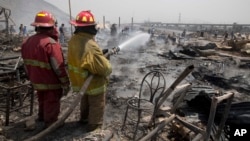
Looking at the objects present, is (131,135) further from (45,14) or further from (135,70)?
(135,70)

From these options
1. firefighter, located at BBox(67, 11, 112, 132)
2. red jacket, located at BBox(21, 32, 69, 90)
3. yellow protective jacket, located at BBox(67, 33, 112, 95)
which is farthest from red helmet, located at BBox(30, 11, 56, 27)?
yellow protective jacket, located at BBox(67, 33, 112, 95)

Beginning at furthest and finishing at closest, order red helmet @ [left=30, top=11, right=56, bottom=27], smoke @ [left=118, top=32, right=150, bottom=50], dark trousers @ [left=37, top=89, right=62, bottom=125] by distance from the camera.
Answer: smoke @ [left=118, top=32, right=150, bottom=50] < dark trousers @ [left=37, top=89, right=62, bottom=125] < red helmet @ [left=30, top=11, right=56, bottom=27]

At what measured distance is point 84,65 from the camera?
3.50m

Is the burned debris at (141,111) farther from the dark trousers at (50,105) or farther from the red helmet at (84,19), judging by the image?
the red helmet at (84,19)

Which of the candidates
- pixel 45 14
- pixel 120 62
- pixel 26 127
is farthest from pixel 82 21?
pixel 120 62

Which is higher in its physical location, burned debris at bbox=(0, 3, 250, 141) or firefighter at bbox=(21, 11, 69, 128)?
firefighter at bbox=(21, 11, 69, 128)

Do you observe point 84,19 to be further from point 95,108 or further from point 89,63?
point 95,108

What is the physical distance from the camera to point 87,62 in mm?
3490

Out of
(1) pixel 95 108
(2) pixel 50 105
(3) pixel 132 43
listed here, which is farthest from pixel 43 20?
(3) pixel 132 43

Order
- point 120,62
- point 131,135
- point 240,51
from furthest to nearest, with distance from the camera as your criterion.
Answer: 1. point 240,51
2. point 120,62
3. point 131,135

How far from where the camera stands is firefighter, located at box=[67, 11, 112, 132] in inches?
140

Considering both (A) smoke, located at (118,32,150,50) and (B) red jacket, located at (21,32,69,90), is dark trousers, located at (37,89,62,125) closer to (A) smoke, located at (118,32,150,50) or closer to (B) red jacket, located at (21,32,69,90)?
(B) red jacket, located at (21,32,69,90)

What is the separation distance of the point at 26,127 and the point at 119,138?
5.05 feet

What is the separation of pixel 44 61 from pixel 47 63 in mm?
52
